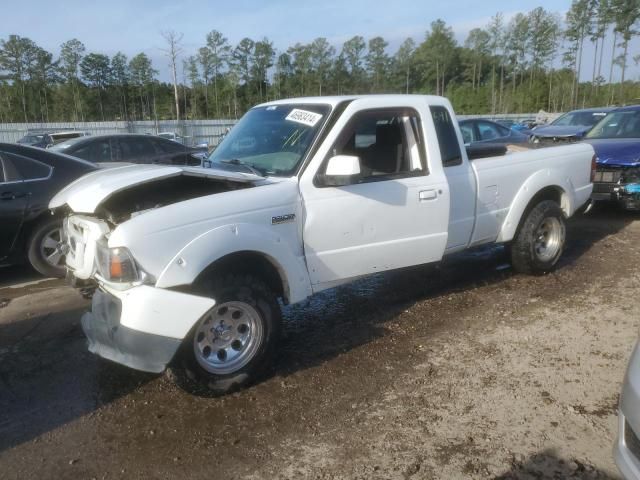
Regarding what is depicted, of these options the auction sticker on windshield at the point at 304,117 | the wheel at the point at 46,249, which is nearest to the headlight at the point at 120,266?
the auction sticker on windshield at the point at 304,117

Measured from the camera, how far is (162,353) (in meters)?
3.20

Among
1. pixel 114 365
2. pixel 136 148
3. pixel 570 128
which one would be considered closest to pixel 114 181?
pixel 114 365

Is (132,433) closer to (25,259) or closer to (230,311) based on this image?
(230,311)

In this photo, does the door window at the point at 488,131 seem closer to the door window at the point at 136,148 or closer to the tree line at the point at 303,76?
the door window at the point at 136,148

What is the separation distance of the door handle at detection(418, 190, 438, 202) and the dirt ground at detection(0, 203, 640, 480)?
1.13m

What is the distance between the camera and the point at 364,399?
3.57 meters

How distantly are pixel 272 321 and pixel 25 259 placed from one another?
3.96 metres

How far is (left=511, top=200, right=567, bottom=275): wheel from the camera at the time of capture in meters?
5.66

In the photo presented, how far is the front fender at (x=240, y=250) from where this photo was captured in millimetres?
3289

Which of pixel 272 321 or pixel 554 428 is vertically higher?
pixel 272 321

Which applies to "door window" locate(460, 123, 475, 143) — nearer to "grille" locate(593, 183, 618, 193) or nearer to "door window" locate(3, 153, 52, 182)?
"grille" locate(593, 183, 618, 193)

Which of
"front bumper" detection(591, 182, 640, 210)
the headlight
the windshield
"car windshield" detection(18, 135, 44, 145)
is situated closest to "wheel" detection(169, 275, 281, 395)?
the headlight

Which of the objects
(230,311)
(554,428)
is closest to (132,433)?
(230,311)

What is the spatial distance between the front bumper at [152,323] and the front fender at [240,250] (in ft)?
0.42
